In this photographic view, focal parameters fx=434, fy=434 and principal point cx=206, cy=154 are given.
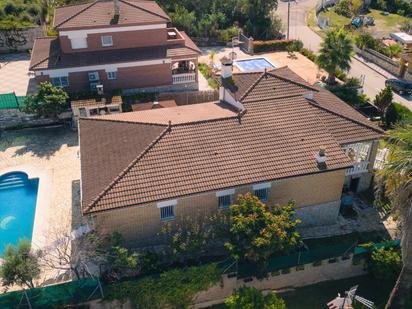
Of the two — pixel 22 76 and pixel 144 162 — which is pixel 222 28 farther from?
pixel 144 162

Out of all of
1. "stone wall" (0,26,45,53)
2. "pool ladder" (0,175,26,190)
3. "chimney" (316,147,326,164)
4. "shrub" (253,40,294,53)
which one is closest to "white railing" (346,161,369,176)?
"chimney" (316,147,326,164)

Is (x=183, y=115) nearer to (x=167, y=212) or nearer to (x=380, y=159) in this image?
(x=167, y=212)

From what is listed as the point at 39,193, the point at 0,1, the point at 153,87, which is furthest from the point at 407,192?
the point at 0,1

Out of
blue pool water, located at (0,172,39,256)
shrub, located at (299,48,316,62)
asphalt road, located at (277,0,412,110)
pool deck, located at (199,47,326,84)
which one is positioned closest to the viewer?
blue pool water, located at (0,172,39,256)

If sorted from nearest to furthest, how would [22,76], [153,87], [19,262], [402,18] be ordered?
1. [19,262]
2. [153,87]
3. [22,76]
4. [402,18]

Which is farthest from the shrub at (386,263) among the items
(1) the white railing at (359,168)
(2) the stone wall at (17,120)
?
(2) the stone wall at (17,120)

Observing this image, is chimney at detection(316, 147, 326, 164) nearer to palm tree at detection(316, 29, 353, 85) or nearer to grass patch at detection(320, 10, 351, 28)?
palm tree at detection(316, 29, 353, 85)
